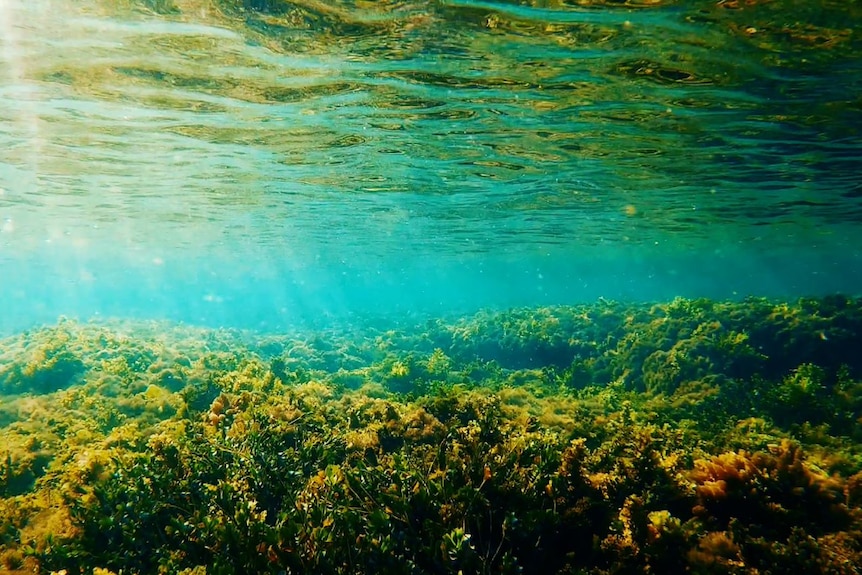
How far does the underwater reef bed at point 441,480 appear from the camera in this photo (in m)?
4.30

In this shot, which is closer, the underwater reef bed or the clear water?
the underwater reef bed

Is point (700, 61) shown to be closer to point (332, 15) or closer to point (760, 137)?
point (760, 137)

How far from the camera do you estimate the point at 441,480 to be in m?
5.38

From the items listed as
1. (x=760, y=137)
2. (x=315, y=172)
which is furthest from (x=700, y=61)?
(x=315, y=172)

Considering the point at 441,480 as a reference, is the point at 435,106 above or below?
above

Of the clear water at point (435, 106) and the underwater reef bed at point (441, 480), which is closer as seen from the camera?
the underwater reef bed at point (441, 480)

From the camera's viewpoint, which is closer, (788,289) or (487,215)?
(487,215)

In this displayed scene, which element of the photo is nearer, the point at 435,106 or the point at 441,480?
the point at 441,480

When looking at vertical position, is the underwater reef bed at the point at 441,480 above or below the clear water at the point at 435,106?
below

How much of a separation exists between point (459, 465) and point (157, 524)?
12.2 ft

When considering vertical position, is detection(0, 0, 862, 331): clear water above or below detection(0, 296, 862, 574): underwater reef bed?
above

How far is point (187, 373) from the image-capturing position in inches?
620

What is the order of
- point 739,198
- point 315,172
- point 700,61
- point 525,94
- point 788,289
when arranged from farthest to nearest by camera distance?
point 788,289, point 739,198, point 315,172, point 525,94, point 700,61

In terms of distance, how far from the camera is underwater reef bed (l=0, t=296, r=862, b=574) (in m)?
4.30
